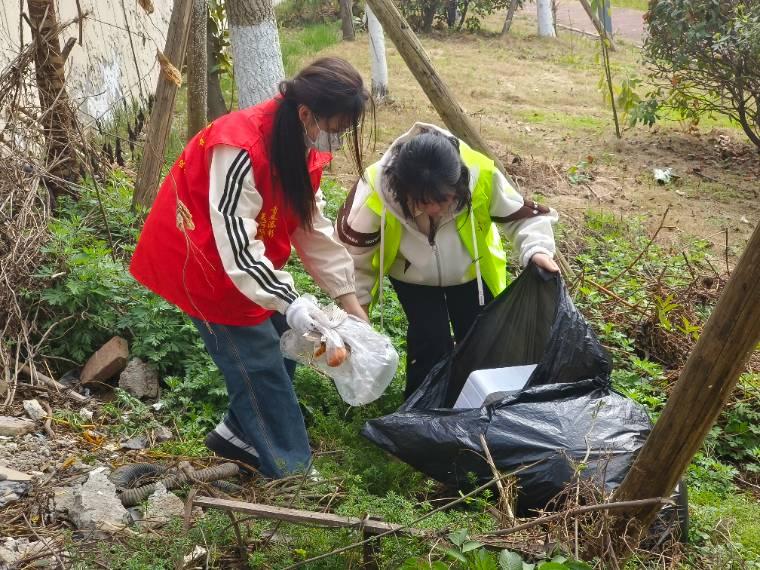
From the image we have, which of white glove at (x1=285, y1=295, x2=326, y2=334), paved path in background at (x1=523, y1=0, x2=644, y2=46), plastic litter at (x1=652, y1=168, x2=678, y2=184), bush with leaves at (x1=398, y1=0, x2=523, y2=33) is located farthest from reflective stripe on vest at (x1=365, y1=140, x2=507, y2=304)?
paved path in background at (x1=523, y1=0, x2=644, y2=46)

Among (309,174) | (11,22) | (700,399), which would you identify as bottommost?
(700,399)

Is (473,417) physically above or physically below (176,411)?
above

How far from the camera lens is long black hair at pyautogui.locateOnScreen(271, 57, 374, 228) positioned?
8.74 feet

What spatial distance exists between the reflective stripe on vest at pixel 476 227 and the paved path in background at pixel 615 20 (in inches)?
576

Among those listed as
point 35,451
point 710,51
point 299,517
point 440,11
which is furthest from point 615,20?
point 299,517

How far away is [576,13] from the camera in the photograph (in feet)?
71.5

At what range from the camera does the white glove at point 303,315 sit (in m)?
2.69

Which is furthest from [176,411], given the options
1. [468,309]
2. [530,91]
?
[530,91]

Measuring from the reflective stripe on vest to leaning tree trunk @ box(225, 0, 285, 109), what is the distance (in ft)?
8.37

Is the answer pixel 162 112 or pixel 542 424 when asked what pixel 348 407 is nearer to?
pixel 542 424

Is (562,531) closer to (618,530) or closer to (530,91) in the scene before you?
(618,530)

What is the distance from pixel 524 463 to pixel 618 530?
1.69ft

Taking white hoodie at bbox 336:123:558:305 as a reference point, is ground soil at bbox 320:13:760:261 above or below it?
below

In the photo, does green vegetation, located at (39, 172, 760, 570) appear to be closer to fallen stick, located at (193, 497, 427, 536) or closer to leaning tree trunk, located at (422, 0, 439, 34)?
fallen stick, located at (193, 497, 427, 536)
